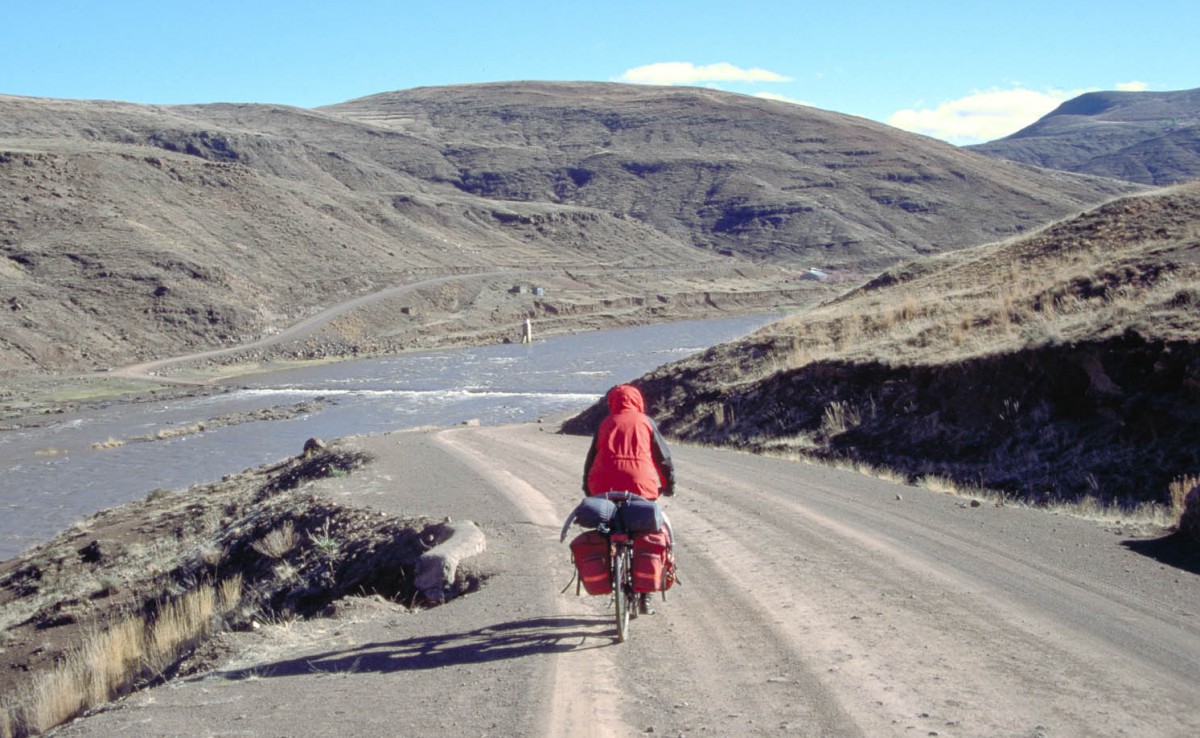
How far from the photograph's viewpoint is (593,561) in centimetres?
671

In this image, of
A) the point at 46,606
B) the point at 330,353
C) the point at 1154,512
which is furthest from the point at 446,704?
the point at 330,353

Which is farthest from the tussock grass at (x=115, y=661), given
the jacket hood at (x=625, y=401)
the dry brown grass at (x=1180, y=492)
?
the dry brown grass at (x=1180, y=492)

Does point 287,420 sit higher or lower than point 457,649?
higher

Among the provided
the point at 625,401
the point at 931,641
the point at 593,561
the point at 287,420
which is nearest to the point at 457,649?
the point at 593,561

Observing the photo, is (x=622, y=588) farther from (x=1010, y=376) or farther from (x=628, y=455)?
(x=1010, y=376)

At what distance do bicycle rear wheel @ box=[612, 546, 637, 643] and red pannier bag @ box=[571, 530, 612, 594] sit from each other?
0.20ft

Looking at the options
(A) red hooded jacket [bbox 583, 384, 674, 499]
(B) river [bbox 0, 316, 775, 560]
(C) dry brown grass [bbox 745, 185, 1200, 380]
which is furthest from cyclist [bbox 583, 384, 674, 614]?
(B) river [bbox 0, 316, 775, 560]

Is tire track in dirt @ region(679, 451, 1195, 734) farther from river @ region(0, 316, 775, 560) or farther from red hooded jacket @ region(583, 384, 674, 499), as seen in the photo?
river @ region(0, 316, 775, 560)

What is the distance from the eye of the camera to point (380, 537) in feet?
36.2

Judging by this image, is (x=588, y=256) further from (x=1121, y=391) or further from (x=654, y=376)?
(x=1121, y=391)

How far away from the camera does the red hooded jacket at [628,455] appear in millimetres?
6793

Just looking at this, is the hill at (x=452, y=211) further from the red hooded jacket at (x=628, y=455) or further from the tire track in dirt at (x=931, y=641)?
the red hooded jacket at (x=628, y=455)

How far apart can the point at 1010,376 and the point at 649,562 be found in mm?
10483

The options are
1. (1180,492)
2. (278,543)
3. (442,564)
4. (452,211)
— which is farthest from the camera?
(452,211)
